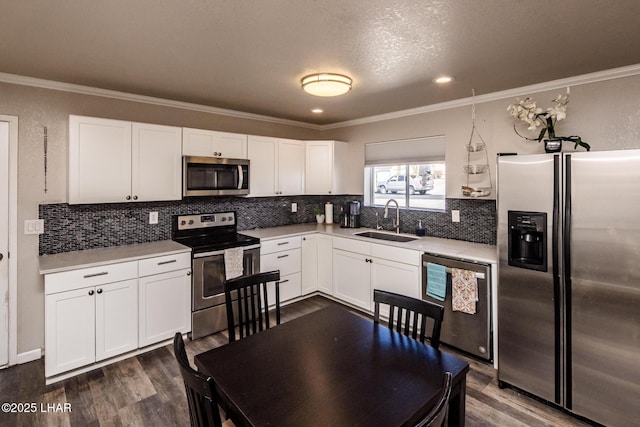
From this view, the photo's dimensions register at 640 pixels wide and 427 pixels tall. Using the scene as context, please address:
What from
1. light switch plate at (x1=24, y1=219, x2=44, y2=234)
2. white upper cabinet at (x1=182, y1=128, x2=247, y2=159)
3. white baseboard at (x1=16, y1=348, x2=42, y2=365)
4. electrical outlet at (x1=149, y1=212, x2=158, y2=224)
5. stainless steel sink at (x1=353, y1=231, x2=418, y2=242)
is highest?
white upper cabinet at (x1=182, y1=128, x2=247, y2=159)

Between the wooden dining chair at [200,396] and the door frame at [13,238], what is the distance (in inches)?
101

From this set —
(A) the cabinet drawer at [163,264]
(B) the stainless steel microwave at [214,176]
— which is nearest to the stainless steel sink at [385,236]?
(B) the stainless steel microwave at [214,176]

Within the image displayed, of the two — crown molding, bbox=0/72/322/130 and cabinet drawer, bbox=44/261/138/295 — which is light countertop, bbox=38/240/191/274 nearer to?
cabinet drawer, bbox=44/261/138/295

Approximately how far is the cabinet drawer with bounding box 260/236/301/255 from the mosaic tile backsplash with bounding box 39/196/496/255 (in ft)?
1.96

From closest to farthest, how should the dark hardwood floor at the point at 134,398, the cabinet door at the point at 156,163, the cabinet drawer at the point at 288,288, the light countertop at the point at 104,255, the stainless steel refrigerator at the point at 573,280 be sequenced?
the stainless steel refrigerator at the point at 573,280, the dark hardwood floor at the point at 134,398, the light countertop at the point at 104,255, the cabinet door at the point at 156,163, the cabinet drawer at the point at 288,288

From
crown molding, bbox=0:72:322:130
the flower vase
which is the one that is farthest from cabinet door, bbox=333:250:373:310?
crown molding, bbox=0:72:322:130

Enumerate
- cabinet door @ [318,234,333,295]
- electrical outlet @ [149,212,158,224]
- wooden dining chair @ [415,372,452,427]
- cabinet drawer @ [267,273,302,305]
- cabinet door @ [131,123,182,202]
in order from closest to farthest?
wooden dining chair @ [415,372,452,427], cabinet door @ [131,123,182,202], electrical outlet @ [149,212,158,224], cabinet drawer @ [267,273,302,305], cabinet door @ [318,234,333,295]

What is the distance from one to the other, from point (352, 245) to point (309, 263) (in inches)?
27.8

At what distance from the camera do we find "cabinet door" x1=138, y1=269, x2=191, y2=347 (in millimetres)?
2855

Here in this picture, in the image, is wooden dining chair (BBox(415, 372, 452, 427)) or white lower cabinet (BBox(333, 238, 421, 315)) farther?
white lower cabinet (BBox(333, 238, 421, 315))

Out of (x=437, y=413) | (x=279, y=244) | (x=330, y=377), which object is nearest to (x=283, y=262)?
(x=279, y=244)

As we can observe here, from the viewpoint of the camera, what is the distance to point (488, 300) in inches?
105

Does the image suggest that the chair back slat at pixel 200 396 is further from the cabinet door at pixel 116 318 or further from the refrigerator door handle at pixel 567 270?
the refrigerator door handle at pixel 567 270

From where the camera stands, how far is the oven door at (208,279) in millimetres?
3123
